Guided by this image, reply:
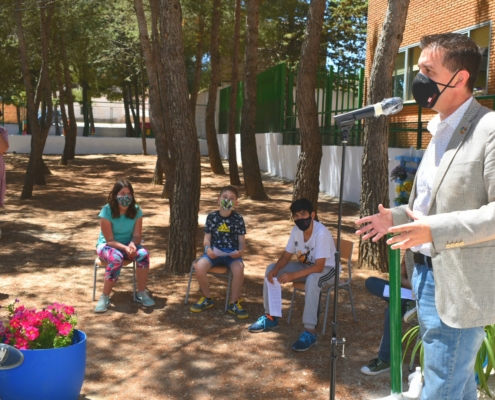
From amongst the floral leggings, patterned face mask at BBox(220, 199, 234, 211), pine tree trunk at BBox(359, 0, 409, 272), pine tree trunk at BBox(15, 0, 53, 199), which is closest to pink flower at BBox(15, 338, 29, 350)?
the floral leggings

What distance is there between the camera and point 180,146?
26.7 ft

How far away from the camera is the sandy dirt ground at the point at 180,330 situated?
4.96 meters

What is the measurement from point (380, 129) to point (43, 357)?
5.03 meters

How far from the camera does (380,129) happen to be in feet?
26.2

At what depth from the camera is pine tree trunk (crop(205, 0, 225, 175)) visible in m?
18.0

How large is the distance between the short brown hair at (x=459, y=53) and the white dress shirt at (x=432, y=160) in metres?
0.13

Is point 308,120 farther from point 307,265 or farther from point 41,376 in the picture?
point 41,376

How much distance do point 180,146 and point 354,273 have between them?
8.27 ft

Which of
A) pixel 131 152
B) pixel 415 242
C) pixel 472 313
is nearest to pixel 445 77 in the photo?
pixel 415 242

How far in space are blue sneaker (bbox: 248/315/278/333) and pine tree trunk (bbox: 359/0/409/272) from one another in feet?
7.77

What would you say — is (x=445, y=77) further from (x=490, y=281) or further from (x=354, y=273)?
(x=354, y=273)

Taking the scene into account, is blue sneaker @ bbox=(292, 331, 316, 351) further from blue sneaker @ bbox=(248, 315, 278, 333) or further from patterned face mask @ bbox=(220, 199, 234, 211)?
patterned face mask @ bbox=(220, 199, 234, 211)

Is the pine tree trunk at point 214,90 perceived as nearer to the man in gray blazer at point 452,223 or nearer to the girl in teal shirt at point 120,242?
the girl in teal shirt at point 120,242

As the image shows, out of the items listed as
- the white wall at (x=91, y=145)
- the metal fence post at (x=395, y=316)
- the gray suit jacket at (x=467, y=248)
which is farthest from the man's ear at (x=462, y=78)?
the white wall at (x=91, y=145)
